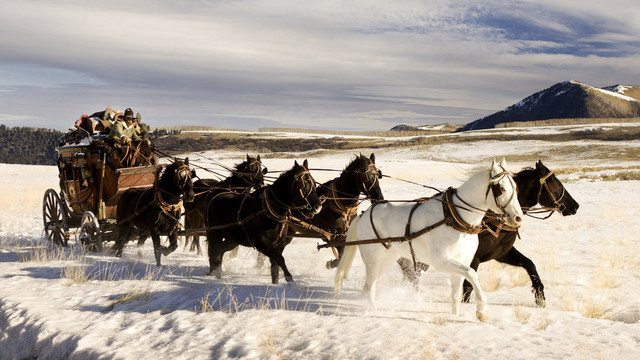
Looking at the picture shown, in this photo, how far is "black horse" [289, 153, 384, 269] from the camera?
341 inches

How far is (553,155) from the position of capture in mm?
56125

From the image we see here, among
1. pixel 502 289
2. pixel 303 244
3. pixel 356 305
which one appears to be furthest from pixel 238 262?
pixel 502 289

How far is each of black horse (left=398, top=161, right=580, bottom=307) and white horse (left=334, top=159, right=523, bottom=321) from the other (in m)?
0.96

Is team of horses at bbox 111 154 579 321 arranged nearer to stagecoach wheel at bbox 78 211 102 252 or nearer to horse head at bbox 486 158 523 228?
horse head at bbox 486 158 523 228

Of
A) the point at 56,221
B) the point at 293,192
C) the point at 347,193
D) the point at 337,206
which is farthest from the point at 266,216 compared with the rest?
the point at 56,221

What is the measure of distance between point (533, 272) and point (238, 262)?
6697mm

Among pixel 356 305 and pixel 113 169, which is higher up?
pixel 113 169

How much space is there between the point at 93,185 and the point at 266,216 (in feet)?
18.4

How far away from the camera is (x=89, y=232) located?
1128 centimetres

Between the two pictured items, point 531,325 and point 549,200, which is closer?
point 531,325

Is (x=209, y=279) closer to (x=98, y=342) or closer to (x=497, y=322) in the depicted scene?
(x=98, y=342)

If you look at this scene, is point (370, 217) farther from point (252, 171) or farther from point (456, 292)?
point (252, 171)

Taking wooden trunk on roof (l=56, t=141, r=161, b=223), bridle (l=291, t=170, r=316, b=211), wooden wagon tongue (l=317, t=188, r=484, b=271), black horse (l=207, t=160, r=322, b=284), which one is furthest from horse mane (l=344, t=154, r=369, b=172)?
wooden trunk on roof (l=56, t=141, r=161, b=223)

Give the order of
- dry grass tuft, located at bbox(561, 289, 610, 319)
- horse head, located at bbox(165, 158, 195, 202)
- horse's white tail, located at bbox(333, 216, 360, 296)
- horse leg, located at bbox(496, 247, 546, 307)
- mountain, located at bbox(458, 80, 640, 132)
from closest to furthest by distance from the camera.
→ dry grass tuft, located at bbox(561, 289, 610, 319)
horse leg, located at bbox(496, 247, 546, 307)
horse's white tail, located at bbox(333, 216, 360, 296)
horse head, located at bbox(165, 158, 195, 202)
mountain, located at bbox(458, 80, 640, 132)
